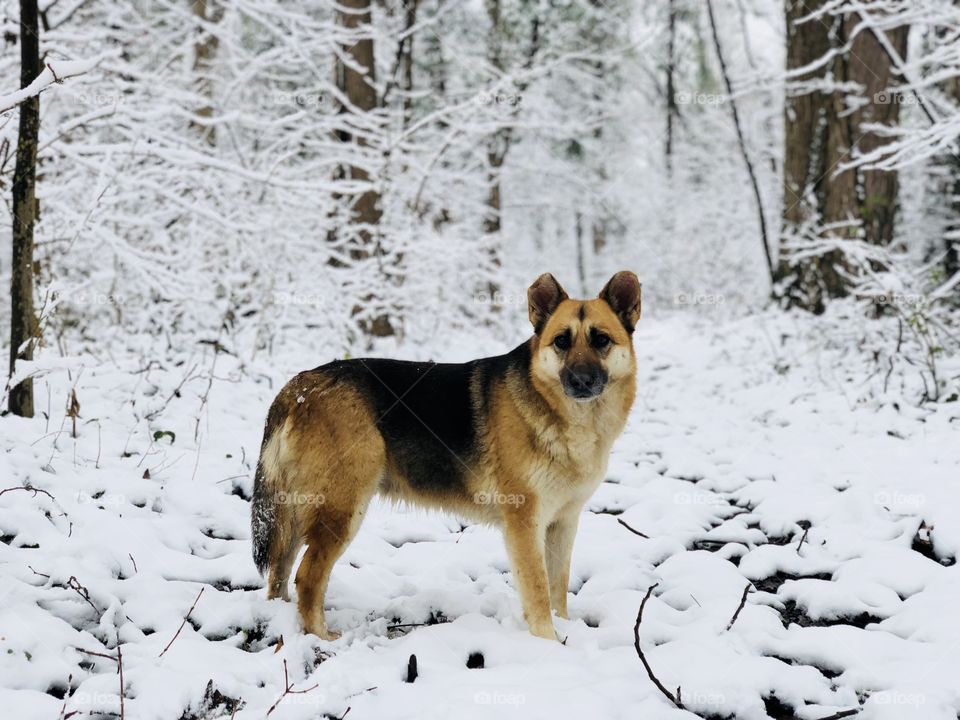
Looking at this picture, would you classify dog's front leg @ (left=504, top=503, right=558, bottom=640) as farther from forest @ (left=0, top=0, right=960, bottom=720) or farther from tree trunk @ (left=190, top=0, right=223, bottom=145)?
tree trunk @ (left=190, top=0, right=223, bottom=145)

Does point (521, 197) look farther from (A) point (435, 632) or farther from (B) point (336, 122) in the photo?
(A) point (435, 632)

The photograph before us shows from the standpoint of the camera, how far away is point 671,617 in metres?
3.66

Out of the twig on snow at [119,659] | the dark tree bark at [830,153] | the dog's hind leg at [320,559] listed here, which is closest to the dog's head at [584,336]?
the dog's hind leg at [320,559]

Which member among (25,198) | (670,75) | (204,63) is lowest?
(25,198)

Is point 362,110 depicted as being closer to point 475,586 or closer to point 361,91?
point 361,91

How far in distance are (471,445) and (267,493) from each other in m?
1.11

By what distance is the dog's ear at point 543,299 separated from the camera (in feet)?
12.9

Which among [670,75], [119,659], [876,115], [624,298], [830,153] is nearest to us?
[119,659]

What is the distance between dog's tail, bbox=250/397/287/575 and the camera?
3.58 meters

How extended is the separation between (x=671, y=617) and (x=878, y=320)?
22.9 feet

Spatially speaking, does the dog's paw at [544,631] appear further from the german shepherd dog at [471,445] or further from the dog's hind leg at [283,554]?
the dog's hind leg at [283,554]

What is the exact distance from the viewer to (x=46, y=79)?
9.79 ft

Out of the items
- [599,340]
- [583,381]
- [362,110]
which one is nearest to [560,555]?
[583,381]

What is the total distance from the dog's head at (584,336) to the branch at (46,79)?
2.43 metres
